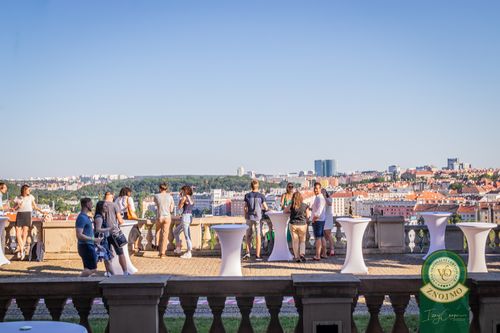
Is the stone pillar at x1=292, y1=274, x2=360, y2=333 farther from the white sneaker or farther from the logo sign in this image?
the white sneaker

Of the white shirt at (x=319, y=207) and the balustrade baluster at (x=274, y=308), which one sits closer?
the balustrade baluster at (x=274, y=308)

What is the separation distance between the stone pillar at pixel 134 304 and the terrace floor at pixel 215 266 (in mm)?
7776

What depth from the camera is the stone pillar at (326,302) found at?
4.82 meters

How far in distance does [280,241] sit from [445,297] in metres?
10.5

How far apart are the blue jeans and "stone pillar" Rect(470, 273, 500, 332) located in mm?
10643

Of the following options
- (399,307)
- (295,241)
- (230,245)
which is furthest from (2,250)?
(399,307)

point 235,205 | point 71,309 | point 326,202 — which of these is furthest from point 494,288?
point 235,205

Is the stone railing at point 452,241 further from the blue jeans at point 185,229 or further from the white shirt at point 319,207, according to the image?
the blue jeans at point 185,229

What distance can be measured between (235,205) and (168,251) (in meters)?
67.9

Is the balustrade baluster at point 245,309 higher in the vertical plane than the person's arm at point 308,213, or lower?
lower

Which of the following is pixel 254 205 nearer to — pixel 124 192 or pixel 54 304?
pixel 124 192

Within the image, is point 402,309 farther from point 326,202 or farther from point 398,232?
point 398,232

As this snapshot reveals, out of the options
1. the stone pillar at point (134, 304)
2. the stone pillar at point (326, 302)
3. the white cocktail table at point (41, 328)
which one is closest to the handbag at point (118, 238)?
the stone pillar at point (134, 304)

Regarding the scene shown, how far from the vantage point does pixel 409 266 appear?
13.6 m
